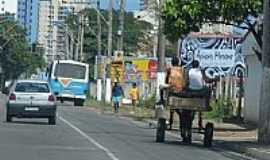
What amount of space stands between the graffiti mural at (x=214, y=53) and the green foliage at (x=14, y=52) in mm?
81714

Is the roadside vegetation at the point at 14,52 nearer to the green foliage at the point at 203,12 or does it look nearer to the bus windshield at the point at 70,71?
the bus windshield at the point at 70,71

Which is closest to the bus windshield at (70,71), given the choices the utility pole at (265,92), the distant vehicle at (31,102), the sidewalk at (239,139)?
the sidewalk at (239,139)

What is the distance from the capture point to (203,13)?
3014 cm

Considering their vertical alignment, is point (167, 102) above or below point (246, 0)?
below

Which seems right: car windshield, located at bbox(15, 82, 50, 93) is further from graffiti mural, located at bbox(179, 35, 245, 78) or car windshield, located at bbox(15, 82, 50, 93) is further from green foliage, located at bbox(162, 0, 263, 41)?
graffiti mural, located at bbox(179, 35, 245, 78)

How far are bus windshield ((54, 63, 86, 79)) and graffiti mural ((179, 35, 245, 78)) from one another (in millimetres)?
19569

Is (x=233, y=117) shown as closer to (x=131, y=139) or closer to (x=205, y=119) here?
(x=205, y=119)

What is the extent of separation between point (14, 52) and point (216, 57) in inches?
3376

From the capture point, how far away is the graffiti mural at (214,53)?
48844mm

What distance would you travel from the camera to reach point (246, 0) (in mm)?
29250

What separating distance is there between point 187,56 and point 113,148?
88.9 feet

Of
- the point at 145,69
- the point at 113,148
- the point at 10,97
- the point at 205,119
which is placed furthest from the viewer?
the point at 145,69

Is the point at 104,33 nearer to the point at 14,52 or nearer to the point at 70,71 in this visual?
the point at 14,52

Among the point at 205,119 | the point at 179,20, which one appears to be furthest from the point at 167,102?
the point at 205,119
